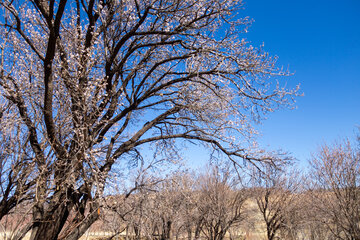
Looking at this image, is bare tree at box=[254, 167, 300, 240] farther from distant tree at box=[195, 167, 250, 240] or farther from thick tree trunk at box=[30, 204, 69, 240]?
thick tree trunk at box=[30, 204, 69, 240]

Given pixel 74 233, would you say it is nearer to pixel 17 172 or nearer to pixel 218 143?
pixel 17 172

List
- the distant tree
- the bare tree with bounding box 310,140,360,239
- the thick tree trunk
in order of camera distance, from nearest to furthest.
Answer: the thick tree trunk < the bare tree with bounding box 310,140,360,239 < the distant tree

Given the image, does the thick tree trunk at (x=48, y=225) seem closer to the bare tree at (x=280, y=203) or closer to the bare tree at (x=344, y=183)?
the bare tree at (x=344, y=183)

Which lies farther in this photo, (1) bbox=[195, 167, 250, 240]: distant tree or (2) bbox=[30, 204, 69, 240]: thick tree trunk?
(1) bbox=[195, 167, 250, 240]: distant tree

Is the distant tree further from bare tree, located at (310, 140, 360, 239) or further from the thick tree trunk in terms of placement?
the thick tree trunk

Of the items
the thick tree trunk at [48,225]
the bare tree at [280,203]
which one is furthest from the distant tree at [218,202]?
the thick tree trunk at [48,225]

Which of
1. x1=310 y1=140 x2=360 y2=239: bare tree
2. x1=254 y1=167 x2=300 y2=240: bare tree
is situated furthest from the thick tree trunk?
x1=254 y1=167 x2=300 y2=240: bare tree

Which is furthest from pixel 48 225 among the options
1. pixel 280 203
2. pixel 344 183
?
pixel 280 203

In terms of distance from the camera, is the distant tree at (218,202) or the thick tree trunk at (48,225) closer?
the thick tree trunk at (48,225)

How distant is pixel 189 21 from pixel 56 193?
448cm

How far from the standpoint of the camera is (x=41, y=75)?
233 inches

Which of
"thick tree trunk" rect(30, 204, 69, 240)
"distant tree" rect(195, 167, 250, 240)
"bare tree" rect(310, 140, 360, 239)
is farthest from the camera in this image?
"distant tree" rect(195, 167, 250, 240)

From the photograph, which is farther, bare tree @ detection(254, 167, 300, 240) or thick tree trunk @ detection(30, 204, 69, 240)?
bare tree @ detection(254, 167, 300, 240)

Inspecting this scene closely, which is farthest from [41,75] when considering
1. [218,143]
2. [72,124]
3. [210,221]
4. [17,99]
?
[210,221]
